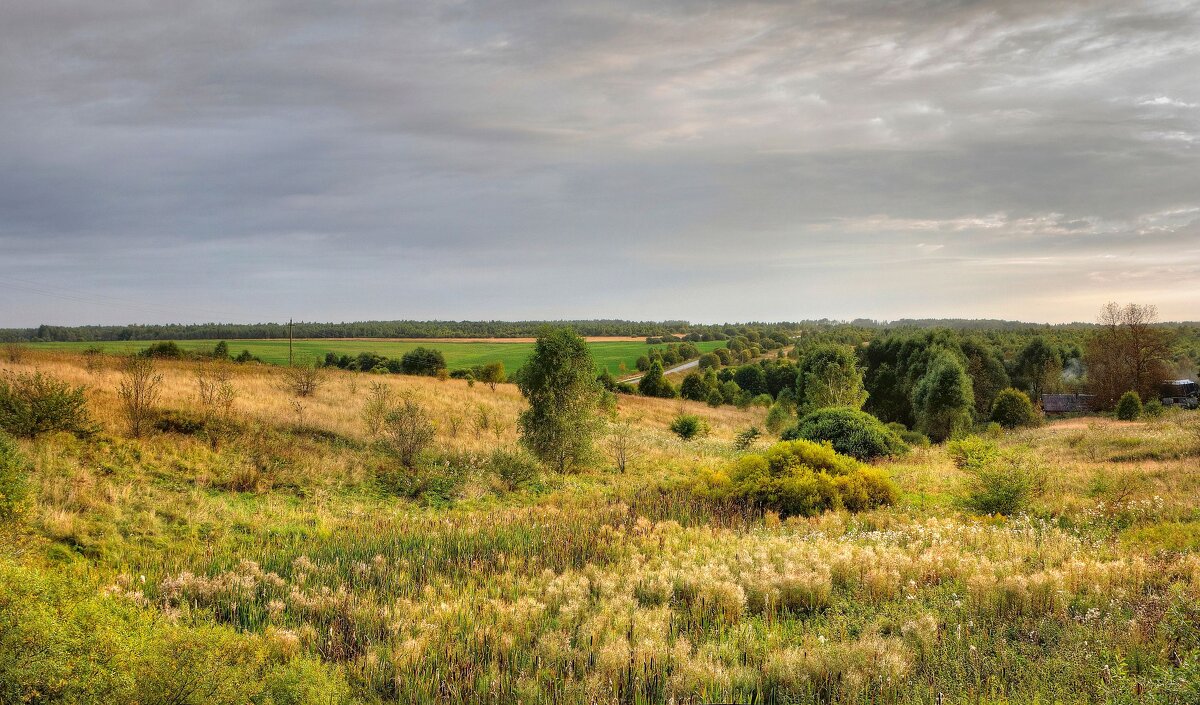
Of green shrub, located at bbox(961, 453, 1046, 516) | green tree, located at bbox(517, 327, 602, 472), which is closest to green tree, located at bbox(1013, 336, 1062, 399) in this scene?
green shrub, located at bbox(961, 453, 1046, 516)

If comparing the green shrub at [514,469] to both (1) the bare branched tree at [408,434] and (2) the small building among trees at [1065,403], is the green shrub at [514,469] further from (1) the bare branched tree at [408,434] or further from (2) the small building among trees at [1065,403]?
(2) the small building among trees at [1065,403]

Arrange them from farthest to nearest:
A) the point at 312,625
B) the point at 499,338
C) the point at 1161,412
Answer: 1. the point at 499,338
2. the point at 1161,412
3. the point at 312,625

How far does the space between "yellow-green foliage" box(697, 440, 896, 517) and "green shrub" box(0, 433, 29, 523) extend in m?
12.1

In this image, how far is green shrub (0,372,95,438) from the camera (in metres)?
14.4

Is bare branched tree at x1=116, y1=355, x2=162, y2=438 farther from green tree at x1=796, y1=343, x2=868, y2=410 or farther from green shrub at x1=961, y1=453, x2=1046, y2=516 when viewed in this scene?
green tree at x1=796, y1=343, x2=868, y2=410

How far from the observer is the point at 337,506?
1440cm

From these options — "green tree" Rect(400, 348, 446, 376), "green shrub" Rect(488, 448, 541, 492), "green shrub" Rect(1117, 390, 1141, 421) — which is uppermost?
"green tree" Rect(400, 348, 446, 376)

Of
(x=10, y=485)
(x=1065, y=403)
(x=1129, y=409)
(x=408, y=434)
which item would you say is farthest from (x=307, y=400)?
(x=1065, y=403)

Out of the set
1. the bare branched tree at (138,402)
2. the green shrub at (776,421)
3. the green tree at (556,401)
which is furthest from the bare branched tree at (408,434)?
the green shrub at (776,421)

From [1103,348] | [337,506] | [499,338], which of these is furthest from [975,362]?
[499,338]

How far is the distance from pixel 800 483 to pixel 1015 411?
43.5 metres

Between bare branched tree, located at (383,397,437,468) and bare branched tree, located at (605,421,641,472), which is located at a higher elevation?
bare branched tree, located at (383,397,437,468)

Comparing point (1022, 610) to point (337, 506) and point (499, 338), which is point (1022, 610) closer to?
point (337, 506)

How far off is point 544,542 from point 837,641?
4.83 meters
